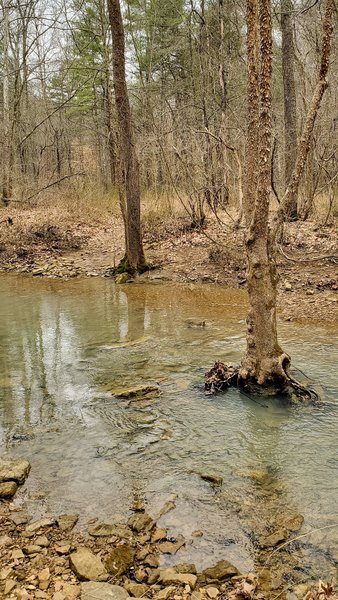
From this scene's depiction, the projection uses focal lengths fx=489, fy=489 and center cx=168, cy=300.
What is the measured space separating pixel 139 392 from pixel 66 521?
7.34 ft

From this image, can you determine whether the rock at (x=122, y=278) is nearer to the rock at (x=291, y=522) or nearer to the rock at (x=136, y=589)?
the rock at (x=291, y=522)

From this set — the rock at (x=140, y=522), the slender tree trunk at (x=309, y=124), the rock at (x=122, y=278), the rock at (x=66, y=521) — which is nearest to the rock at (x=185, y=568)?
the rock at (x=140, y=522)

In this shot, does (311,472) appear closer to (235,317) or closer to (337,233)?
(235,317)

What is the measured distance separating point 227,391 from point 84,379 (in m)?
1.79

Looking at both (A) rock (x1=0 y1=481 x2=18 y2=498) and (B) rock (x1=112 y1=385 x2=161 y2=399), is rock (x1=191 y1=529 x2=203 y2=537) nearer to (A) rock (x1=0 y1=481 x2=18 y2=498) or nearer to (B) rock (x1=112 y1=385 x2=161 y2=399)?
(A) rock (x1=0 y1=481 x2=18 y2=498)

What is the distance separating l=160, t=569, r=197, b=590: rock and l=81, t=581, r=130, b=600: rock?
0.25 meters

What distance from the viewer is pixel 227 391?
5.57 metres

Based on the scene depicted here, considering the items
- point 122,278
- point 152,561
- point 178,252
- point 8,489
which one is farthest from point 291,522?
point 178,252

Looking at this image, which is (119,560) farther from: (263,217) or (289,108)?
(289,108)

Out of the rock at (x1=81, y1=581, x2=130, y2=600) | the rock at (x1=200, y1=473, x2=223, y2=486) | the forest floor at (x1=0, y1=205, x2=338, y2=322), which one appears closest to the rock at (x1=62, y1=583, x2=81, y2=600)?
the rock at (x1=81, y1=581, x2=130, y2=600)

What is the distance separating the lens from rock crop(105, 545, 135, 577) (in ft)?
9.70

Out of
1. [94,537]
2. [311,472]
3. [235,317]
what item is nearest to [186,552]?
[94,537]

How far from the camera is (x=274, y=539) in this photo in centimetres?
316

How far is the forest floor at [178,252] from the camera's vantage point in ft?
31.6
